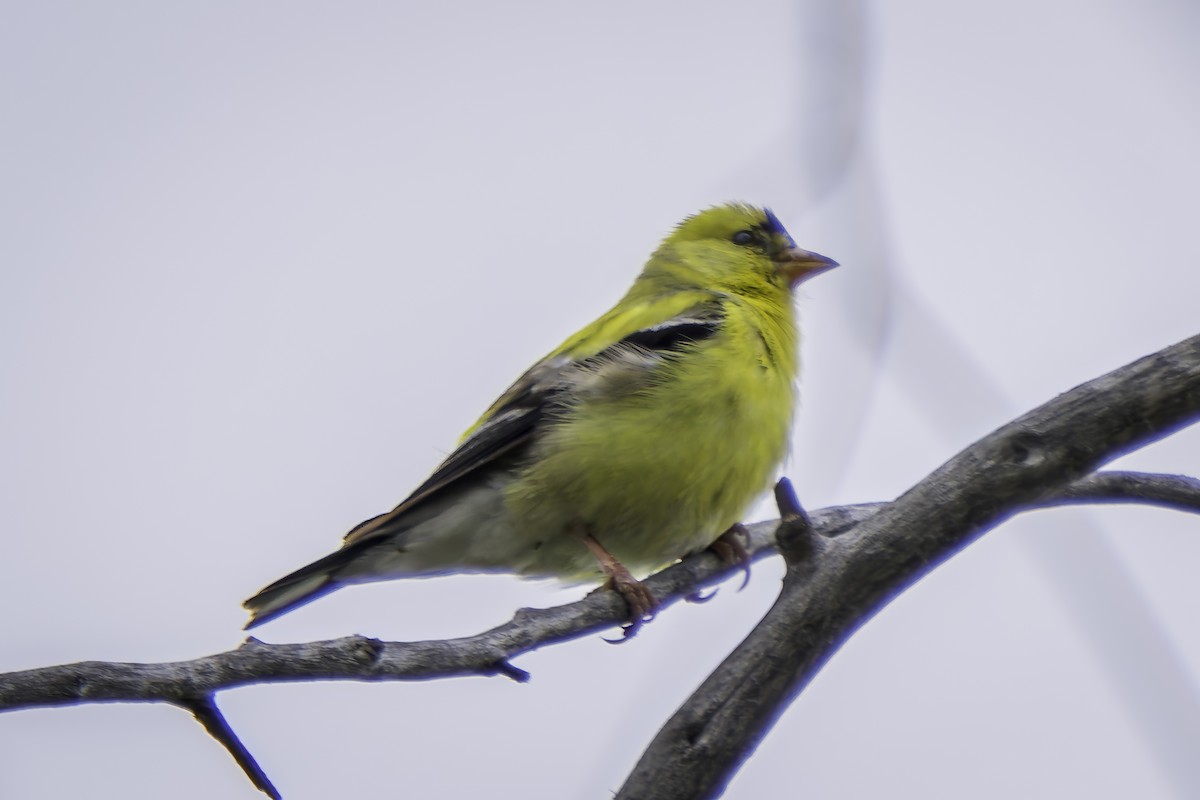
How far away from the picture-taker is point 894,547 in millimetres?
2854

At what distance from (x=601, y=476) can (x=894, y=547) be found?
65.3 inches

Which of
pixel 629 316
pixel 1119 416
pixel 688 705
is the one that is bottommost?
pixel 688 705

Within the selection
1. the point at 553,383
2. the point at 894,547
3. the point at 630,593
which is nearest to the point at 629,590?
the point at 630,593

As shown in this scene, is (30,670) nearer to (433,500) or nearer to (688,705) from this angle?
(688,705)

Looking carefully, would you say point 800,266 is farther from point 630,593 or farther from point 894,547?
point 894,547

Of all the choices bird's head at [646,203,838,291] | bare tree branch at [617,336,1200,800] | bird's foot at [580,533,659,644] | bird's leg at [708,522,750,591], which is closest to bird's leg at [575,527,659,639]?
bird's foot at [580,533,659,644]

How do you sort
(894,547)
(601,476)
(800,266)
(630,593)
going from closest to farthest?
(894,547) → (630,593) → (601,476) → (800,266)

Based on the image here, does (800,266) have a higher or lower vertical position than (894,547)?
higher

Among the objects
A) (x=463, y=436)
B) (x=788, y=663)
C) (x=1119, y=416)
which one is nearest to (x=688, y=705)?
(x=788, y=663)

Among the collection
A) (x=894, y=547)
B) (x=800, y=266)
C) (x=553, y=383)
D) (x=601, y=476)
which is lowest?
(x=894, y=547)

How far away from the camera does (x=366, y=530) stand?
4.25 m

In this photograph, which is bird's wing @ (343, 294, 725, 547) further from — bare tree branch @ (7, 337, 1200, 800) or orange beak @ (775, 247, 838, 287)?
bare tree branch @ (7, 337, 1200, 800)

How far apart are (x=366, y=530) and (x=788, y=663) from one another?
76.3 inches

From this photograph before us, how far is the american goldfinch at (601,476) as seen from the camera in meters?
4.33
